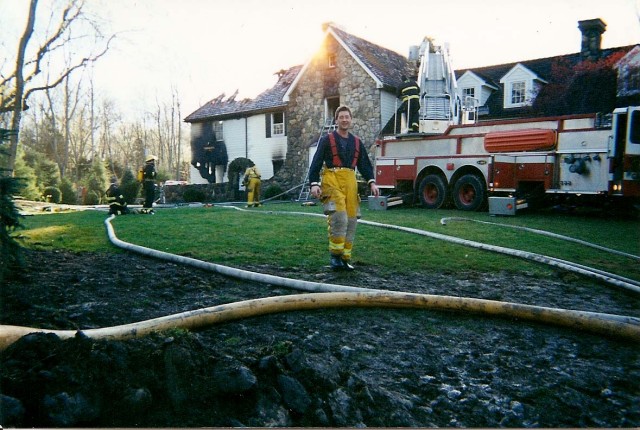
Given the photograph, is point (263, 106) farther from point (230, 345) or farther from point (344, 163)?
point (230, 345)

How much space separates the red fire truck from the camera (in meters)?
9.13

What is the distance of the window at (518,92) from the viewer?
20.1 meters

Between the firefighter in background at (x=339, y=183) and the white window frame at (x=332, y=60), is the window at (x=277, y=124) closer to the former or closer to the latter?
the white window frame at (x=332, y=60)

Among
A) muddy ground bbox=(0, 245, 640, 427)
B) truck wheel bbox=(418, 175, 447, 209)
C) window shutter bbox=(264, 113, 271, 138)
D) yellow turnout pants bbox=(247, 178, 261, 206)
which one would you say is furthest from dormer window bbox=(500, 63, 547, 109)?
muddy ground bbox=(0, 245, 640, 427)

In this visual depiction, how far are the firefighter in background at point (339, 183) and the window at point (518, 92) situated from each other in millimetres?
18134

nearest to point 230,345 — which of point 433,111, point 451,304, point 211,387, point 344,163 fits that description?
point 211,387

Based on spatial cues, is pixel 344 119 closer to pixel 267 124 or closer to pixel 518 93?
pixel 518 93

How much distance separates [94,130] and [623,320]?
8.57 metres

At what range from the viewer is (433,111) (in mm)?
14320

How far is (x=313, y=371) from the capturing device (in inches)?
78.4

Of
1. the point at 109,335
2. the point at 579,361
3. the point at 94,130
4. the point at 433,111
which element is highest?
the point at 433,111

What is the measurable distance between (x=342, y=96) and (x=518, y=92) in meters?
7.85

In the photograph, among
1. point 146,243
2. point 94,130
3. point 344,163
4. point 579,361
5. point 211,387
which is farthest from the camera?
point 94,130

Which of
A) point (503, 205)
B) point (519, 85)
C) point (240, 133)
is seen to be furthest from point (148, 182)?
point (519, 85)
